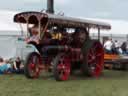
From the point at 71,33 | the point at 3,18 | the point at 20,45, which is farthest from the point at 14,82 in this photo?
the point at 3,18

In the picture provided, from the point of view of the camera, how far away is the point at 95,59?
52.0 feet

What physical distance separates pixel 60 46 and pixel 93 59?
1973 mm

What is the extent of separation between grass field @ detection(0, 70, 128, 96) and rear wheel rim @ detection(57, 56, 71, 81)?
33 cm

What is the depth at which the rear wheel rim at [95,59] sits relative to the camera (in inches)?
607

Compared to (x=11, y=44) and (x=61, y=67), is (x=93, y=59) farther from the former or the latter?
(x=11, y=44)

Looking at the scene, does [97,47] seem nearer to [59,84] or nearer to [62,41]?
[62,41]

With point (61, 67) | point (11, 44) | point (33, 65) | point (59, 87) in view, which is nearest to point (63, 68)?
point (61, 67)

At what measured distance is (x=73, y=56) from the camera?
14750mm

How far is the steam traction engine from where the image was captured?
44.9ft

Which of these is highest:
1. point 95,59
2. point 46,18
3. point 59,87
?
point 46,18

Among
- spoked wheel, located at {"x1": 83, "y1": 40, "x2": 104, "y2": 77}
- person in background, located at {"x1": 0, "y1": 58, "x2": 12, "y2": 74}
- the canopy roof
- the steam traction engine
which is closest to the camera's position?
the canopy roof

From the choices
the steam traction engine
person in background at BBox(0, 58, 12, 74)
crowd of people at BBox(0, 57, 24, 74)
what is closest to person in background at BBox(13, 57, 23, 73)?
crowd of people at BBox(0, 57, 24, 74)

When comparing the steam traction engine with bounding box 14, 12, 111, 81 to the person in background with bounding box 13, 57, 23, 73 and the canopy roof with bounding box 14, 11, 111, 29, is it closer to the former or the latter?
the canopy roof with bounding box 14, 11, 111, 29

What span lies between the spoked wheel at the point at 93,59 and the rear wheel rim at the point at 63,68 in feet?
3.30
